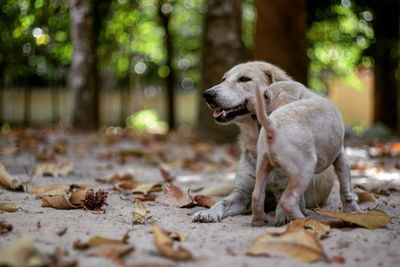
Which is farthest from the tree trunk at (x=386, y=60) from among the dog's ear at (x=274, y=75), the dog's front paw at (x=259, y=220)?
the dog's front paw at (x=259, y=220)

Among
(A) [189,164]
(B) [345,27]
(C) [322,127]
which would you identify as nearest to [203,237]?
(C) [322,127]

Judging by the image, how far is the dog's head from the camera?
392cm

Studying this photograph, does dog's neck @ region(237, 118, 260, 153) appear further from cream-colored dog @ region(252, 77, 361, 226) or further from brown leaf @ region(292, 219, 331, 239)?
brown leaf @ region(292, 219, 331, 239)

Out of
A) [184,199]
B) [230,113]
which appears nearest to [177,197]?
[184,199]

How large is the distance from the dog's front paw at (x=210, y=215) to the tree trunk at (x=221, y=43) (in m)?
4.91

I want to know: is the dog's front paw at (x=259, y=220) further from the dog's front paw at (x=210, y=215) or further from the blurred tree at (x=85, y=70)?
the blurred tree at (x=85, y=70)

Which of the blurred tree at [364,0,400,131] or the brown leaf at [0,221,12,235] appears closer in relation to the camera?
the brown leaf at [0,221,12,235]

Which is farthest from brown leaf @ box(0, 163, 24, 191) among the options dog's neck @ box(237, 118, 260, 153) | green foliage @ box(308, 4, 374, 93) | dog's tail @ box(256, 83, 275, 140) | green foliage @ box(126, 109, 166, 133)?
green foliage @ box(126, 109, 166, 133)

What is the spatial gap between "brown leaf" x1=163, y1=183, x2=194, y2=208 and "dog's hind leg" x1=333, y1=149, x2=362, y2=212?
43.3 inches

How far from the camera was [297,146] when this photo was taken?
280cm

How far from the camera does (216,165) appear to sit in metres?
6.18

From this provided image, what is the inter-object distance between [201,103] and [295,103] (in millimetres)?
5663

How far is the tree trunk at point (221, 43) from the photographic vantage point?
8.23 meters

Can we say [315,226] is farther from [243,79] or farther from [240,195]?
[243,79]
